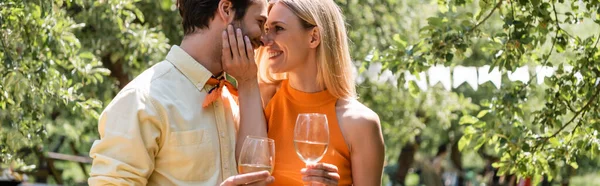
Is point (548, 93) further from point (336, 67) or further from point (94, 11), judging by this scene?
point (94, 11)

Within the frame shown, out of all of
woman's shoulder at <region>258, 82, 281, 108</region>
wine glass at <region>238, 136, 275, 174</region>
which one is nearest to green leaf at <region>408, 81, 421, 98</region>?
woman's shoulder at <region>258, 82, 281, 108</region>

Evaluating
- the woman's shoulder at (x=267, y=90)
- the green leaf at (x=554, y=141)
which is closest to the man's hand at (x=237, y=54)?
the woman's shoulder at (x=267, y=90)

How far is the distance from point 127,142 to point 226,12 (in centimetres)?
63

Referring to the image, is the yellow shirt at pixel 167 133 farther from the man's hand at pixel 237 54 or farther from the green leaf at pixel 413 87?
the green leaf at pixel 413 87

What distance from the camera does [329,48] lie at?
12.9 feet

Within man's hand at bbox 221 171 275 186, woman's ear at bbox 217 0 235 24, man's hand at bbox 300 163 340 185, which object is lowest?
man's hand at bbox 300 163 340 185

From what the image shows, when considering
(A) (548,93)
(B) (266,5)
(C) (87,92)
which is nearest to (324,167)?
(B) (266,5)

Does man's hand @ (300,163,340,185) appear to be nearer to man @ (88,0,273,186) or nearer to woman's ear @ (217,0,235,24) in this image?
→ man @ (88,0,273,186)

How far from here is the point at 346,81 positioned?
13.1ft

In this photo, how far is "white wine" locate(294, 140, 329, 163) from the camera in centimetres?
332

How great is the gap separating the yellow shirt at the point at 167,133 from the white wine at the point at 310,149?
0.24 meters

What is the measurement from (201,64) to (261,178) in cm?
56

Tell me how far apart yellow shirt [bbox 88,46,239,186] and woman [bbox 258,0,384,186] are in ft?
1.32

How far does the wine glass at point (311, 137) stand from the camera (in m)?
3.32
